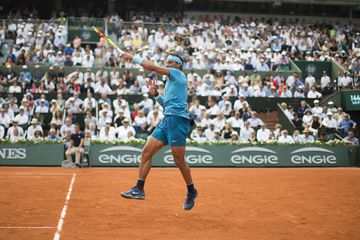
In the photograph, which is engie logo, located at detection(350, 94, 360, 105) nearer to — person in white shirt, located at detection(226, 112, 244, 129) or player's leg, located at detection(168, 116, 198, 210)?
person in white shirt, located at detection(226, 112, 244, 129)

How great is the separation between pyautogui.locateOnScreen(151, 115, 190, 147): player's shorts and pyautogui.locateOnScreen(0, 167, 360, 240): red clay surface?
3.52 ft

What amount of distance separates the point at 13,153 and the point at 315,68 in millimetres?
16953

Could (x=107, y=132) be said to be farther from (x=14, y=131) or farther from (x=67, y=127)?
(x=14, y=131)

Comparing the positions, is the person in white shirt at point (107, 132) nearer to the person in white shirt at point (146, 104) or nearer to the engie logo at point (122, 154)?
the engie logo at point (122, 154)

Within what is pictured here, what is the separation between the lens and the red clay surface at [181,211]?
5961 millimetres

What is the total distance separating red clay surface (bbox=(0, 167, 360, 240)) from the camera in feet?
19.6

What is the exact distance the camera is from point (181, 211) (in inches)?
299

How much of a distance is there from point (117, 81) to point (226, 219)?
16079 millimetres

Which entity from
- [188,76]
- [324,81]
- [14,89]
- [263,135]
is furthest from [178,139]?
[324,81]

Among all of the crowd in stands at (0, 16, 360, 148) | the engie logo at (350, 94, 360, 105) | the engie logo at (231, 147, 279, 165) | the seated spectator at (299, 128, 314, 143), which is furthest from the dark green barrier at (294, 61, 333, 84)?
the engie logo at (231, 147, 279, 165)

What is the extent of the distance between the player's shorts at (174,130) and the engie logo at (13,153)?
11073 millimetres

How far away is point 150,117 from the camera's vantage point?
19.6 meters

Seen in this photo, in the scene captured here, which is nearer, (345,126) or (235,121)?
(235,121)

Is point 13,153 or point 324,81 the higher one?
point 324,81
